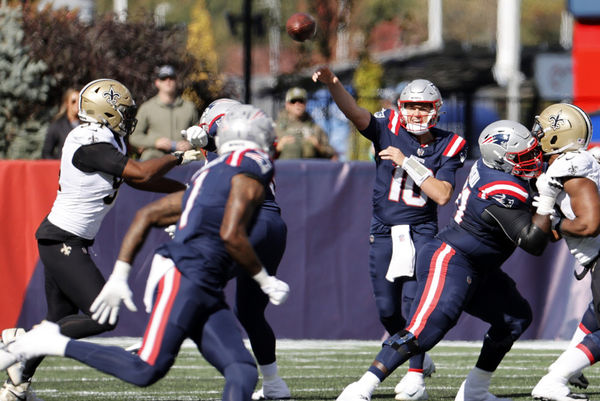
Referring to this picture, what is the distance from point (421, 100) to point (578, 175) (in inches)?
59.4

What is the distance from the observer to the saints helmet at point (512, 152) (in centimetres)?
659

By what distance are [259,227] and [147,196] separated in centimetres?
348

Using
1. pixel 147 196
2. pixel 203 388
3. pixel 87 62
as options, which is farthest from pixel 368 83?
pixel 203 388

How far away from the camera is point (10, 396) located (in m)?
6.75

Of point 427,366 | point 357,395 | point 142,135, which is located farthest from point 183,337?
point 142,135

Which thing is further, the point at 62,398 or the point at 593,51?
the point at 593,51

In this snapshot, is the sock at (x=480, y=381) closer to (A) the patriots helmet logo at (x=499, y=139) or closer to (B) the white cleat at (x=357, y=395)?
(B) the white cleat at (x=357, y=395)

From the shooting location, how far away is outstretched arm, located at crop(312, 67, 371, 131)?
24.6ft

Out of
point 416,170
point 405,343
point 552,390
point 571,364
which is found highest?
point 416,170

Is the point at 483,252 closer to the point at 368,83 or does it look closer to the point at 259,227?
the point at 259,227

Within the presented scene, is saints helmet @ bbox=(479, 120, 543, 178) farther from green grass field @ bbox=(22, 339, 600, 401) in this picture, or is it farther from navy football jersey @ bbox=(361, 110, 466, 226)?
green grass field @ bbox=(22, 339, 600, 401)

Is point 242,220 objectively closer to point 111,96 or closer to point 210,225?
point 210,225

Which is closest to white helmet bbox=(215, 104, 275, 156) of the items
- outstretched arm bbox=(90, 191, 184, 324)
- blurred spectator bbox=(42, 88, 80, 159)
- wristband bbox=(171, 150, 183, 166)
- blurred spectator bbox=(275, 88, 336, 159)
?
outstretched arm bbox=(90, 191, 184, 324)

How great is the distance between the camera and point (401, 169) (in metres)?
7.67
